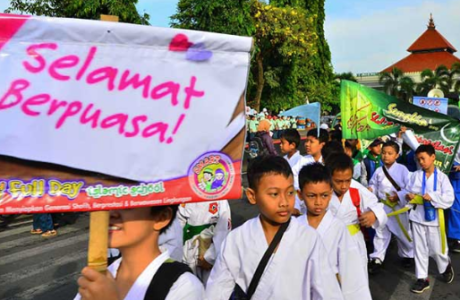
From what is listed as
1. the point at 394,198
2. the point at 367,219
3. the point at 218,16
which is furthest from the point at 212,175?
the point at 218,16

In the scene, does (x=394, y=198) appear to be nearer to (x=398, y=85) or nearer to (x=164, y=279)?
(x=164, y=279)

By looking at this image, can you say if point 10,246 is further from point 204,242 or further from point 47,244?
point 204,242

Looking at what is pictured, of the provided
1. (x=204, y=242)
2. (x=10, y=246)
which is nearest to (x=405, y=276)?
(x=204, y=242)

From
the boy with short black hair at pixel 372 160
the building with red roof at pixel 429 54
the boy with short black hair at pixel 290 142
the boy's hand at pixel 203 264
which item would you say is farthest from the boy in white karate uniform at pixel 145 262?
the building with red roof at pixel 429 54

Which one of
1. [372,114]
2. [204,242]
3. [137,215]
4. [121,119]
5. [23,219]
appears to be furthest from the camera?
[23,219]

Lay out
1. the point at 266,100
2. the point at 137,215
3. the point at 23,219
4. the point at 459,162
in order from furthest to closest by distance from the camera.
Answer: the point at 266,100 < the point at 23,219 < the point at 459,162 < the point at 137,215

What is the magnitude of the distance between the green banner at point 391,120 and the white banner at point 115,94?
4.53 meters

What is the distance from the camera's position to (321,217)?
10.1 feet

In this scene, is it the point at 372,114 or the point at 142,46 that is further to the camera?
the point at 372,114

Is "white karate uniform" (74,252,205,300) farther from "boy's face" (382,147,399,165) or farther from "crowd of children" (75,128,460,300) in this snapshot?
"boy's face" (382,147,399,165)

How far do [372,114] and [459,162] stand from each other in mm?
1719

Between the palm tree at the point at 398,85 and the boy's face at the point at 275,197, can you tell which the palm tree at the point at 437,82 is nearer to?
the palm tree at the point at 398,85

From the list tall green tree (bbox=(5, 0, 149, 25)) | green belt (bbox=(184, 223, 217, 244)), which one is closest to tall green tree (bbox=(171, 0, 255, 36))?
tall green tree (bbox=(5, 0, 149, 25))

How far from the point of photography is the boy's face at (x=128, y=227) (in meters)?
1.63
